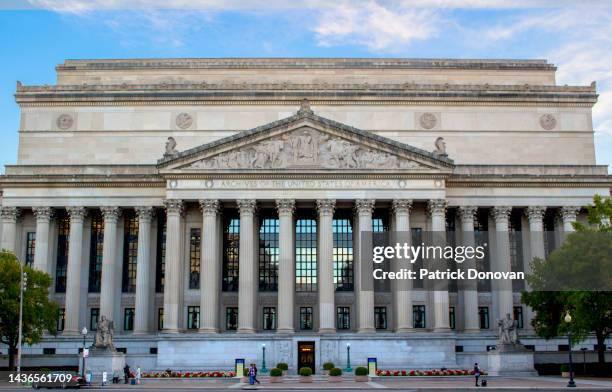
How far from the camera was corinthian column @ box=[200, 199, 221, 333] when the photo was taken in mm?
71938

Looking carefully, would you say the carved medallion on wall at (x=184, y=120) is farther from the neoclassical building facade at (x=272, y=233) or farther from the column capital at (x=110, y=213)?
the column capital at (x=110, y=213)

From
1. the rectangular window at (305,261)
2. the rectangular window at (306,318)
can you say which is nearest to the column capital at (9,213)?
the rectangular window at (305,261)

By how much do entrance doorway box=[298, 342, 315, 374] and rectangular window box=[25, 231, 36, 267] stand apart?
30123mm

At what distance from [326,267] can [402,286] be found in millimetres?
7507

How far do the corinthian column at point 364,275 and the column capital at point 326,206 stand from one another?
2.38 m

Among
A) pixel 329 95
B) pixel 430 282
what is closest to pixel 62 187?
pixel 329 95

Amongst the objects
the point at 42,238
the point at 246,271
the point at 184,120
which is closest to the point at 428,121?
the point at 184,120

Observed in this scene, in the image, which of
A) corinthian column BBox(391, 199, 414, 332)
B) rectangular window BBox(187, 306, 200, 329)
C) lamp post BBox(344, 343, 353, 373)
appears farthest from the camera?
rectangular window BBox(187, 306, 200, 329)

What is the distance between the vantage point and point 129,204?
77.5 meters

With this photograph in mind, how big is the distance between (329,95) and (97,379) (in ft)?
143

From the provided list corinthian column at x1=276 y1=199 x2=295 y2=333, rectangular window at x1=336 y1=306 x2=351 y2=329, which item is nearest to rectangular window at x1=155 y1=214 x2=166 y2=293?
corinthian column at x1=276 y1=199 x2=295 y2=333

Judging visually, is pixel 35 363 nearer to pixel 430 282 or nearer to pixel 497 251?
pixel 430 282

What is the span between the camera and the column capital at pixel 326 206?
73.8 metres

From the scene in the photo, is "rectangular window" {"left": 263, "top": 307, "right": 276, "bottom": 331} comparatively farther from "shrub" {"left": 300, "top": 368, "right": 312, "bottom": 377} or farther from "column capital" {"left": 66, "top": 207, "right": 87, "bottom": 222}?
"column capital" {"left": 66, "top": 207, "right": 87, "bottom": 222}
